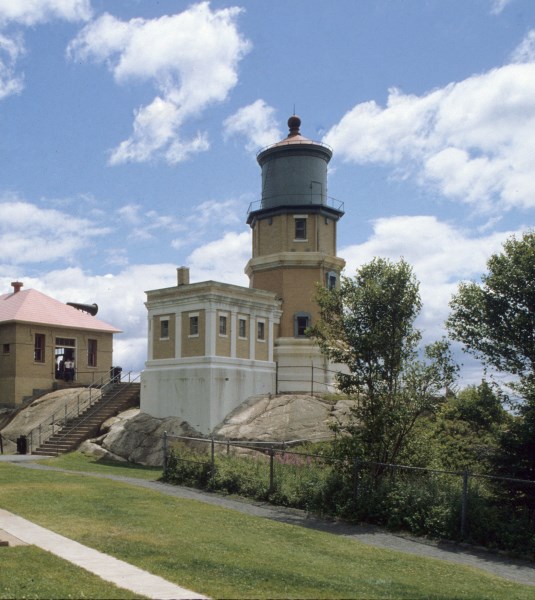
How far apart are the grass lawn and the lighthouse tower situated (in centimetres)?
2405

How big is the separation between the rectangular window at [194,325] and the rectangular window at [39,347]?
14.0 m

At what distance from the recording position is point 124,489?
23094 mm

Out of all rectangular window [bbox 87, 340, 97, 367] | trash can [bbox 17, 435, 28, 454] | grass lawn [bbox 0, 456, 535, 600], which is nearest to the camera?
grass lawn [bbox 0, 456, 535, 600]

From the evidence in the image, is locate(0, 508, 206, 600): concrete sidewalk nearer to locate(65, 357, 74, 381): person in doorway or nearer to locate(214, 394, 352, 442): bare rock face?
locate(214, 394, 352, 442): bare rock face

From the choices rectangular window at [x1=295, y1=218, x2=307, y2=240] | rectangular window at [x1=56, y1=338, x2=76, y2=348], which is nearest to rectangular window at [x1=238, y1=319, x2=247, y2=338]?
rectangular window at [x1=295, y1=218, x2=307, y2=240]

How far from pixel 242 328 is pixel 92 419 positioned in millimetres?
10049

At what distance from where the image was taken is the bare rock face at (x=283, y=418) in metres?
34.9

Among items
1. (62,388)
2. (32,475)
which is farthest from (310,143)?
(32,475)

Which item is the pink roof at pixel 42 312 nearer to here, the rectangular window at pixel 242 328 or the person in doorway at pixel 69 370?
the person in doorway at pixel 69 370

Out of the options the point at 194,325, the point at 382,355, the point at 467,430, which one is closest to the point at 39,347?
the point at 194,325

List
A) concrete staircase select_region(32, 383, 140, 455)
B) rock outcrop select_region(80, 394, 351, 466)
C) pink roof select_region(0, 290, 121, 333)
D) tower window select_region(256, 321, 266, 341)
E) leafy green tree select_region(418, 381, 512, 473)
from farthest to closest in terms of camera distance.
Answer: pink roof select_region(0, 290, 121, 333), tower window select_region(256, 321, 266, 341), concrete staircase select_region(32, 383, 140, 455), rock outcrop select_region(80, 394, 351, 466), leafy green tree select_region(418, 381, 512, 473)

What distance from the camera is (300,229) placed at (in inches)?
1826

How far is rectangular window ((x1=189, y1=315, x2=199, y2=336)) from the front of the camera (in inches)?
1510

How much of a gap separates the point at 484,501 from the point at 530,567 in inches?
121
